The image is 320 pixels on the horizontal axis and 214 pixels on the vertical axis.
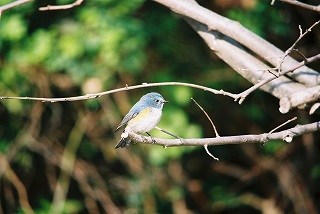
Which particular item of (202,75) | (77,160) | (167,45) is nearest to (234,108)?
(202,75)

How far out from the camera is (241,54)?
366 cm

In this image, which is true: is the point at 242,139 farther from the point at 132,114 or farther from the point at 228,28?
the point at 132,114

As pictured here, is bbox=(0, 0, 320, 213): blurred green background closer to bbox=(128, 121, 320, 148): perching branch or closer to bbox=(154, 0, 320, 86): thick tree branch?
bbox=(154, 0, 320, 86): thick tree branch

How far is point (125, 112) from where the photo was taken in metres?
6.42

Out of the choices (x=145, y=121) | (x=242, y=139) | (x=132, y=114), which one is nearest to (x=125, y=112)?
(x=132, y=114)

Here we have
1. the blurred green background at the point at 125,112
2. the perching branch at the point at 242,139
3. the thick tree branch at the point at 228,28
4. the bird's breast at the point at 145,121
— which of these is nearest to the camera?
the perching branch at the point at 242,139

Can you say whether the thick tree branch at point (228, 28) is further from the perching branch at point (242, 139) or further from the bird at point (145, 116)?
the bird at point (145, 116)

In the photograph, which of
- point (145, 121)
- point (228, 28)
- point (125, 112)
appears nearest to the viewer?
point (228, 28)

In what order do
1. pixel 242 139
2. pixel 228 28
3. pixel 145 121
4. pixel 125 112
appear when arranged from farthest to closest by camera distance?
pixel 125 112 < pixel 145 121 < pixel 228 28 < pixel 242 139

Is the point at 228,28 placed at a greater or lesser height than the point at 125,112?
greater

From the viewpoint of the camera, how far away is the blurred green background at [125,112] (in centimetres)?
577

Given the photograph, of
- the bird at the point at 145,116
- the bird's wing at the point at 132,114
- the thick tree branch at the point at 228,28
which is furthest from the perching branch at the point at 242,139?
the bird's wing at the point at 132,114

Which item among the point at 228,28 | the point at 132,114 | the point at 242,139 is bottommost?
the point at 132,114

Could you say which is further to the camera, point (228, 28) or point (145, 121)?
point (145, 121)
